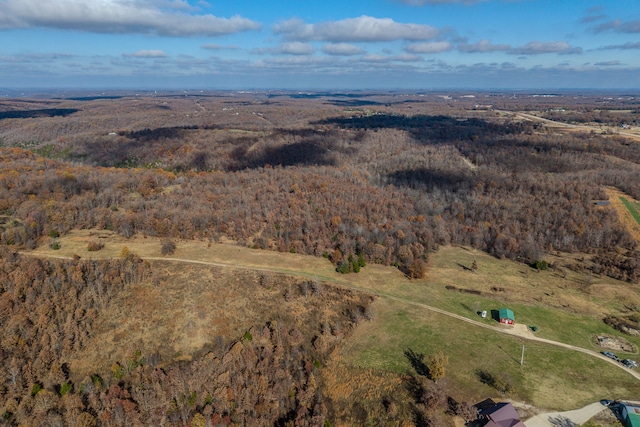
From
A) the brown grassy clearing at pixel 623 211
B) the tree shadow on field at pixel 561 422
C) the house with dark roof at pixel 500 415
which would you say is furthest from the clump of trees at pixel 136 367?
the brown grassy clearing at pixel 623 211

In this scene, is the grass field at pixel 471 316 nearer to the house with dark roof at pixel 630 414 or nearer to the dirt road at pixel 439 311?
the dirt road at pixel 439 311

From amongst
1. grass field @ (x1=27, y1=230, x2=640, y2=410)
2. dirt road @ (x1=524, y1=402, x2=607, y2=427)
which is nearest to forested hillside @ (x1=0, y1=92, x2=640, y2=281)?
grass field @ (x1=27, y1=230, x2=640, y2=410)

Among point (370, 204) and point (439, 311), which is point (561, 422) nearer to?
point (439, 311)

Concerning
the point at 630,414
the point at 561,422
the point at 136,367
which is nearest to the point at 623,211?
the point at 630,414

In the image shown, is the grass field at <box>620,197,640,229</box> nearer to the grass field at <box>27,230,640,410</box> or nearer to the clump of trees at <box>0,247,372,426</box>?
the grass field at <box>27,230,640,410</box>

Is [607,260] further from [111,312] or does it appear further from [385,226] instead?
[111,312]

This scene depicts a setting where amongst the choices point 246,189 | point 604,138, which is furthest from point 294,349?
point 604,138
